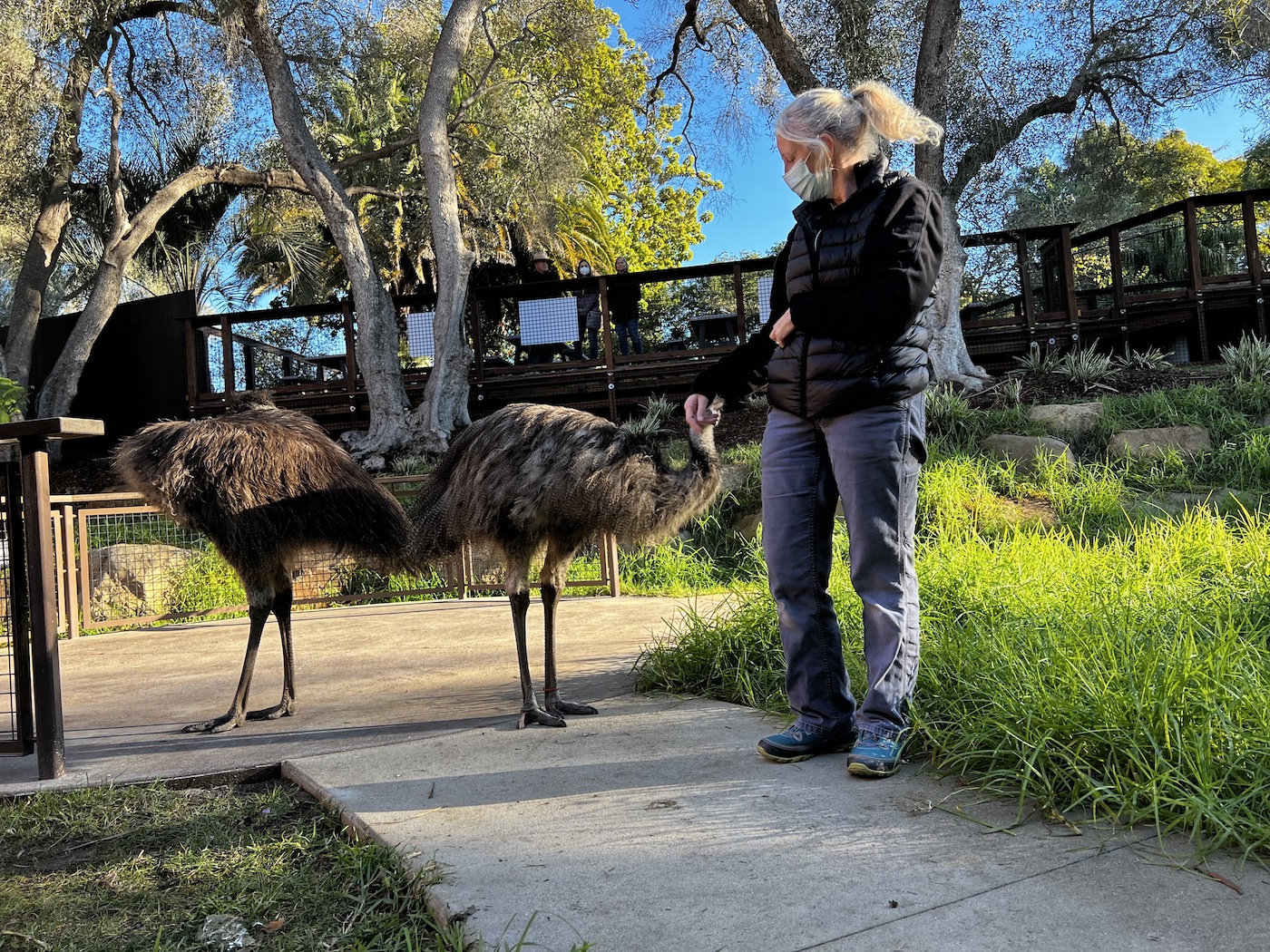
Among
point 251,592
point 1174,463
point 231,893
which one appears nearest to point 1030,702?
point 231,893

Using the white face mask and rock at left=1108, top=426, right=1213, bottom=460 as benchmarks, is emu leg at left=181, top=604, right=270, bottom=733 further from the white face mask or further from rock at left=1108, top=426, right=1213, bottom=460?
rock at left=1108, top=426, right=1213, bottom=460

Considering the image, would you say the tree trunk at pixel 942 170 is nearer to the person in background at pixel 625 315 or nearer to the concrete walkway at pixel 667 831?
the person in background at pixel 625 315

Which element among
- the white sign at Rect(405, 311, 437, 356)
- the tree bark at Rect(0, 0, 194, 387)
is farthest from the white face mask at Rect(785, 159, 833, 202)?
the tree bark at Rect(0, 0, 194, 387)

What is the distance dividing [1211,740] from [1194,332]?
11.7 metres

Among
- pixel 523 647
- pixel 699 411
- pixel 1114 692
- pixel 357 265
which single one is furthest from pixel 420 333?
pixel 1114 692

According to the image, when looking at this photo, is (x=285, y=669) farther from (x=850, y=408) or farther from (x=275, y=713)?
(x=850, y=408)

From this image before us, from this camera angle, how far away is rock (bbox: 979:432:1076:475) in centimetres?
766

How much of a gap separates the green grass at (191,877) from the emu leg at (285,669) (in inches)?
34.5

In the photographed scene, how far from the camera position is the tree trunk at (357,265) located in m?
10.5

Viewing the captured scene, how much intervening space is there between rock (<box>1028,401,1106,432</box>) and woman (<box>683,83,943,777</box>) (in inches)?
245

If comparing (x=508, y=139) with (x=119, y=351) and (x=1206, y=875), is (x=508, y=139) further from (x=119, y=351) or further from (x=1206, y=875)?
(x=1206, y=875)

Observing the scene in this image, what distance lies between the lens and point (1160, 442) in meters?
7.78

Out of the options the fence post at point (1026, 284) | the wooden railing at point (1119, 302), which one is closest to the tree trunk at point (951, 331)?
the fence post at point (1026, 284)

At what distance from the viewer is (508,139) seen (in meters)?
14.4
